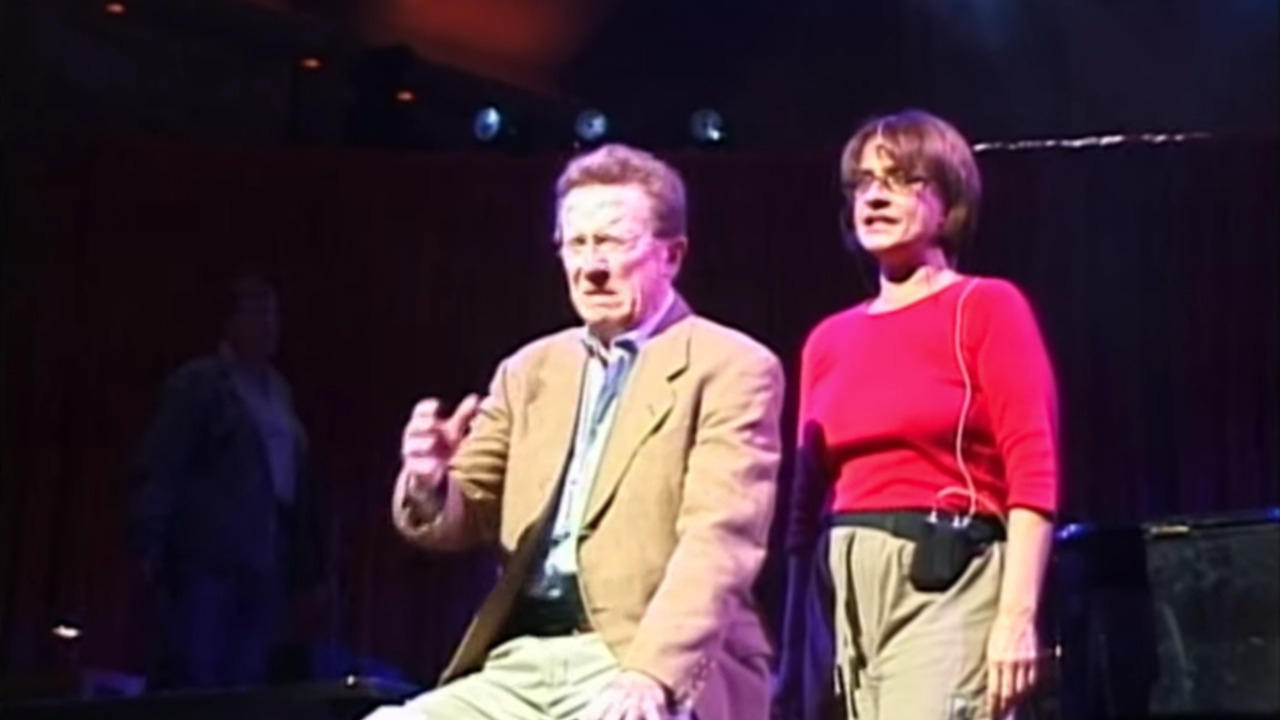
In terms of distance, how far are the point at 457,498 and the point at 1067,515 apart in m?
4.27

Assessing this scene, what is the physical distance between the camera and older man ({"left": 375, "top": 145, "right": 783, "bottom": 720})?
245 cm

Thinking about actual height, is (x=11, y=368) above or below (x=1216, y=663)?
above

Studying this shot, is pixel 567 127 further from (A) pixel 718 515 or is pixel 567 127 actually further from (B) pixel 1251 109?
(A) pixel 718 515

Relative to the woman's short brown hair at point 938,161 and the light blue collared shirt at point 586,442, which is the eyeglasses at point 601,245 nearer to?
the light blue collared shirt at point 586,442

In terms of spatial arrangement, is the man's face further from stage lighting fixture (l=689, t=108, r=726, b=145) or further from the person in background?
stage lighting fixture (l=689, t=108, r=726, b=145)

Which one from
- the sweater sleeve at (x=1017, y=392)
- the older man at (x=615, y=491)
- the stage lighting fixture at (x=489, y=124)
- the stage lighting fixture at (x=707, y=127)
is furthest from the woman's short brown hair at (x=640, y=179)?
the stage lighting fixture at (x=489, y=124)

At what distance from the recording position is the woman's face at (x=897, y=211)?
2.71 meters

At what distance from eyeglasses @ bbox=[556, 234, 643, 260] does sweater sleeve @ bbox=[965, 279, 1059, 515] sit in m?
0.41

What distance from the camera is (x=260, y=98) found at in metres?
7.24

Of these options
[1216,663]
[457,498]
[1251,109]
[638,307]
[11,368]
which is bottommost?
[1216,663]

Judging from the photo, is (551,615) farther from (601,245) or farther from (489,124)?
(489,124)

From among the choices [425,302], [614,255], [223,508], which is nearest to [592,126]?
[425,302]

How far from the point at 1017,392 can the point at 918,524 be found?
19cm

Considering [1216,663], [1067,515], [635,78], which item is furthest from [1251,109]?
[1216,663]
